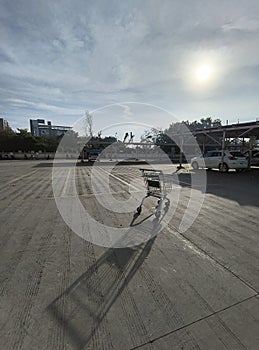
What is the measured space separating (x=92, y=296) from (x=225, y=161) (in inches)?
499

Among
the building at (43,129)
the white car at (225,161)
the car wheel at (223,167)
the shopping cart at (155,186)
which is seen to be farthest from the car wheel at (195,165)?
the building at (43,129)

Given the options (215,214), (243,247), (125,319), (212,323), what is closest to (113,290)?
(125,319)

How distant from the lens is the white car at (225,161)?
12.2 m

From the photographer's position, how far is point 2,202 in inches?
228

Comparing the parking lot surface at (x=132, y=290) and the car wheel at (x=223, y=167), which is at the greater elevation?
the car wheel at (x=223, y=167)

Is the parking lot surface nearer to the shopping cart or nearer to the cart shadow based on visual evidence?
the cart shadow

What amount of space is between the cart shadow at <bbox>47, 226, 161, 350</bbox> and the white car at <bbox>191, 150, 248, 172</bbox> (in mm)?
11483

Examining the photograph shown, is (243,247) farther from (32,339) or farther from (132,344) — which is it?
(32,339)

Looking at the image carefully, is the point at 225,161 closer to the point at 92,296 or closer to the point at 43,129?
the point at 92,296

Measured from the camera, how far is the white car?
12.2m

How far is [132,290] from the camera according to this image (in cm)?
211

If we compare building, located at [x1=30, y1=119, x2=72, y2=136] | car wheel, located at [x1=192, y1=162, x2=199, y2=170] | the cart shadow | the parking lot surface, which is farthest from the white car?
building, located at [x1=30, y1=119, x2=72, y2=136]

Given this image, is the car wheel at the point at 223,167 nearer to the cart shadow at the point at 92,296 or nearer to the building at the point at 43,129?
the cart shadow at the point at 92,296

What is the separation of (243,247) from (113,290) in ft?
7.24
